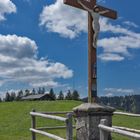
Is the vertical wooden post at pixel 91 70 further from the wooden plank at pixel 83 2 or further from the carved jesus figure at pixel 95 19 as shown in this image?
the wooden plank at pixel 83 2

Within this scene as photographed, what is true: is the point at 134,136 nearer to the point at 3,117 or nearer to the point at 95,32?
the point at 95,32

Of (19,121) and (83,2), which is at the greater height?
(83,2)


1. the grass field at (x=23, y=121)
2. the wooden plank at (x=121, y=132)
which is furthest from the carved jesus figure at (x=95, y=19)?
the grass field at (x=23, y=121)

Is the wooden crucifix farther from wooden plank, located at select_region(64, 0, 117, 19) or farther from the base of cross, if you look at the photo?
the base of cross

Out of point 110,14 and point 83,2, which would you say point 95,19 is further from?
point 110,14

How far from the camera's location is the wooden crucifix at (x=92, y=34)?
10922mm

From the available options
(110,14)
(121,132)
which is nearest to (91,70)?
(110,14)

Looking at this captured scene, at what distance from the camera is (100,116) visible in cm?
1023

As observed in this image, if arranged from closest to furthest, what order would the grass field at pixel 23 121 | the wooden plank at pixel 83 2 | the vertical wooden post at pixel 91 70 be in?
the vertical wooden post at pixel 91 70
the wooden plank at pixel 83 2
the grass field at pixel 23 121

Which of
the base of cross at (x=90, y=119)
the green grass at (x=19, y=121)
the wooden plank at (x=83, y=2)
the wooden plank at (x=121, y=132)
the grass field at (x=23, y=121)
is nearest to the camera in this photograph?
the wooden plank at (x=121, y=132)

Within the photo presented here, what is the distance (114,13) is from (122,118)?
13913 mm

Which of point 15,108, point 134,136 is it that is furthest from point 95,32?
point 15,108

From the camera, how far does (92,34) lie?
11281 millimetres

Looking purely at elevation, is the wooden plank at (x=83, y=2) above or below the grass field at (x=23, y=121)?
above
